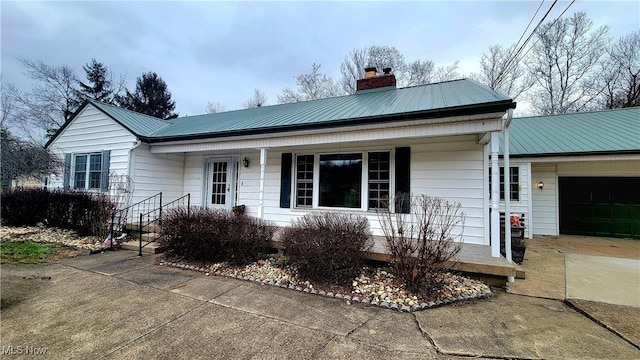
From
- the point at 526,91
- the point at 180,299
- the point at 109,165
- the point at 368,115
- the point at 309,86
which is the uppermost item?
the point at 309,86

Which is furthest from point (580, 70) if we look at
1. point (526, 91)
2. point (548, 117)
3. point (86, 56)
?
point (86, 56)

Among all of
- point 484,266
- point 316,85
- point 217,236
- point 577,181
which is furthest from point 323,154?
point 316,85

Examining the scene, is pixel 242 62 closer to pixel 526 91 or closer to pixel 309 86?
pixel 309 86

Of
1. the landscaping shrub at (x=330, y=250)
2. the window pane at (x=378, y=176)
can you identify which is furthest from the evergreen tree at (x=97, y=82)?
the landscaping shrub at (x=330, y=250)

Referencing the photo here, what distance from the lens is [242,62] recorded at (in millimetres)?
19984

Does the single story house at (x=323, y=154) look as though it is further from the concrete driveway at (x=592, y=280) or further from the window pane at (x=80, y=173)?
the concrete driveway at (x=592, y=280)

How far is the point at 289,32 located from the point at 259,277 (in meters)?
12.9

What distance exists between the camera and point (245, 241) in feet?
17.4

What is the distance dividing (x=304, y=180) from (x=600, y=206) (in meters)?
10.2

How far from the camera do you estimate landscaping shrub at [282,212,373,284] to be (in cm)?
432

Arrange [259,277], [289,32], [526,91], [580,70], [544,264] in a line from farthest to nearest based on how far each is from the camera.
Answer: [526,91] → [580,70] → [289,32] → [544,264] → [259,277]

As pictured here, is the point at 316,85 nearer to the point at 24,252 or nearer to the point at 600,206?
the point at 600,206

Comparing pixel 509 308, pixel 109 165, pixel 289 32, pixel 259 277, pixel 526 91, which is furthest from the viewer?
pixel 526 91

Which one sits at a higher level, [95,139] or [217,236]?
[95,139]
